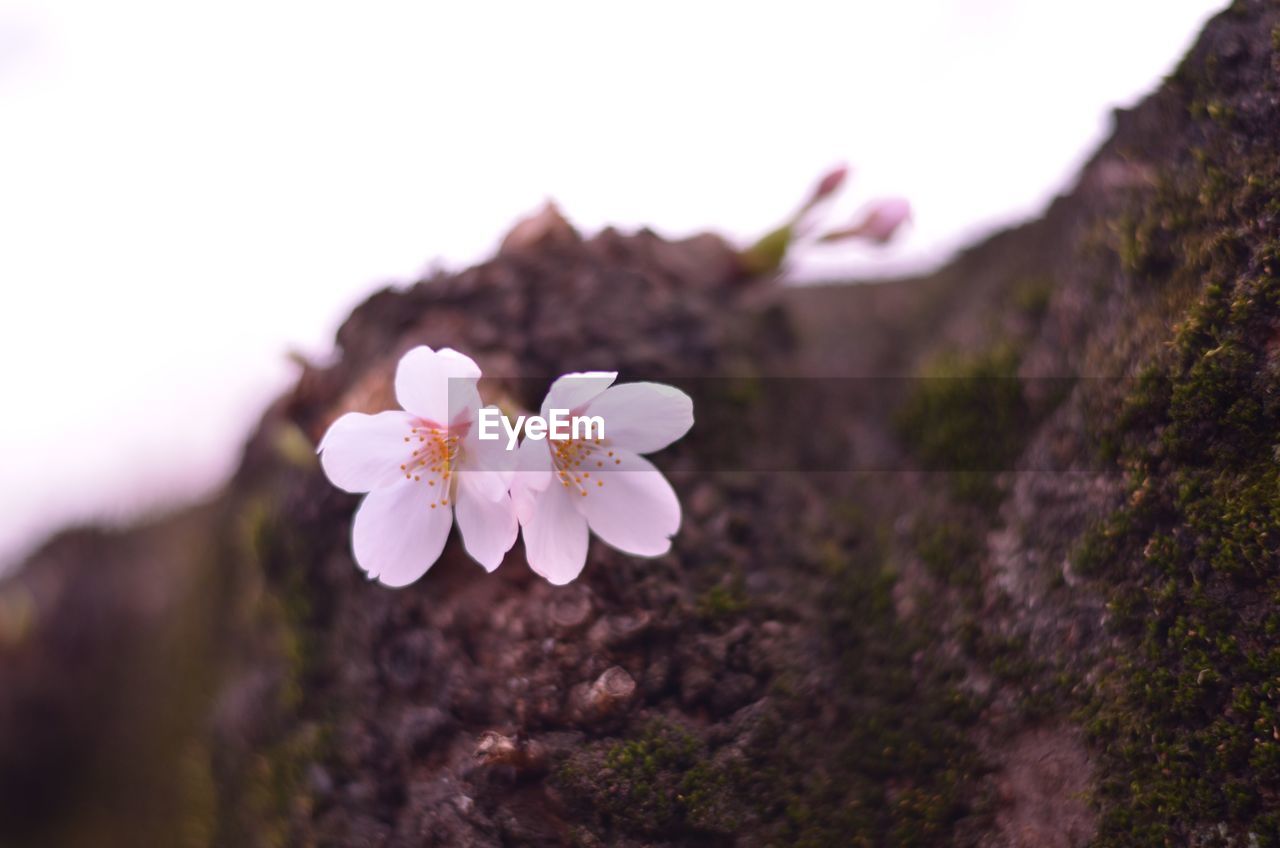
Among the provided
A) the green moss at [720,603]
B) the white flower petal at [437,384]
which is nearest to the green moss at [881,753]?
the green moss at [720,603]


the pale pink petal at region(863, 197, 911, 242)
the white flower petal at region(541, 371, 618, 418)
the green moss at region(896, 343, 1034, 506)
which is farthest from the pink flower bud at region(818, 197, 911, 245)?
the white flower petal at region(541, 371, 618, 418)

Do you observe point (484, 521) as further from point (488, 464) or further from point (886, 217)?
point (886, 217)

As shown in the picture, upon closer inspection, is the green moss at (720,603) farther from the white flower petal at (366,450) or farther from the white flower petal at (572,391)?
the white flower petal at (366,450)

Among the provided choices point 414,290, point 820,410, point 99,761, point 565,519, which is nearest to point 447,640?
point 565,519

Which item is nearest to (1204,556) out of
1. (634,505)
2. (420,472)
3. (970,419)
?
(970,419)

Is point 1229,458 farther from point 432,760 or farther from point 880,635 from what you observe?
point 432,760
